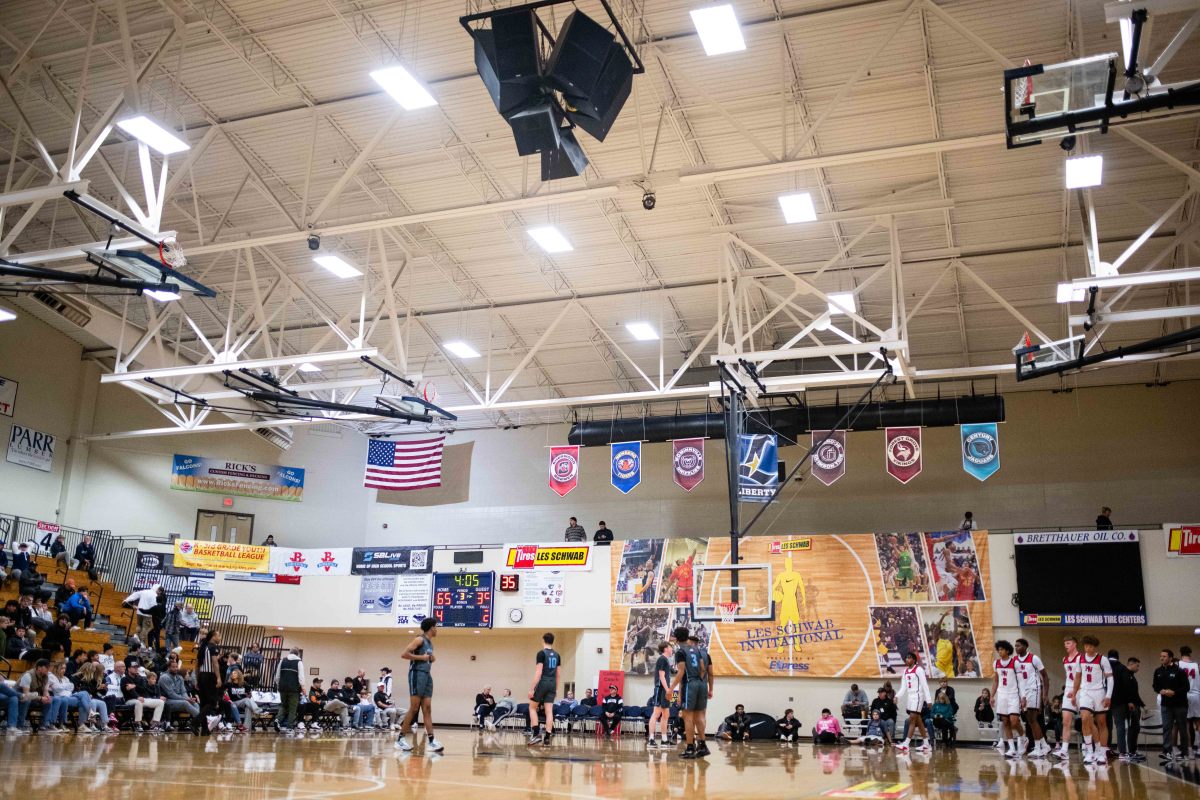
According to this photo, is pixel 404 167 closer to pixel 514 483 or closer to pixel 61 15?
pixel 61 15

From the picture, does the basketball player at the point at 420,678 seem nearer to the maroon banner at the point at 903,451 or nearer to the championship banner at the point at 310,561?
the maroon banner at the point at 903,451

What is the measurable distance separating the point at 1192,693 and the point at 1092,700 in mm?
3393

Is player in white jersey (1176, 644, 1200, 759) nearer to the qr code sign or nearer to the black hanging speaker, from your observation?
the black hanging speaker

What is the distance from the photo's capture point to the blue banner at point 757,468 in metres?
20.1

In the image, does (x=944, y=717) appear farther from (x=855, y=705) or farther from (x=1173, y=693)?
(x=1173, y=693)

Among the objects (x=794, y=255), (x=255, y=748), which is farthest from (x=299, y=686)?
(x=794, y=255)

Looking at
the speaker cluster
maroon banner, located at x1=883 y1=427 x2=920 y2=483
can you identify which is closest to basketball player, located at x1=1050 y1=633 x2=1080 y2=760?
maroon banner, located at x1=883 y1=427 x2=920 y2=483

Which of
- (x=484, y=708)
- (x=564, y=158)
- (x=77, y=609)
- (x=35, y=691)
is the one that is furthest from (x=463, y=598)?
(x=564, y=158)

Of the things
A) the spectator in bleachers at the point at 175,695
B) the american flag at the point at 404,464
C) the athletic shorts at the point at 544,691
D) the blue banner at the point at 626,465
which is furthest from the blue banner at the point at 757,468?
the spectator in bleachers at the point at 175,695

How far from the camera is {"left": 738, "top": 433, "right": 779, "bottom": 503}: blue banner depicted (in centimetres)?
2006

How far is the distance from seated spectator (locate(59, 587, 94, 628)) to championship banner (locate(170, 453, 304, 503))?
8295mm

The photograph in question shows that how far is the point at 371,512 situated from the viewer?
3166 centimetres

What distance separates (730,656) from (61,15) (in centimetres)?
1827

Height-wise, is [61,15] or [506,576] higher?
[61,15]
